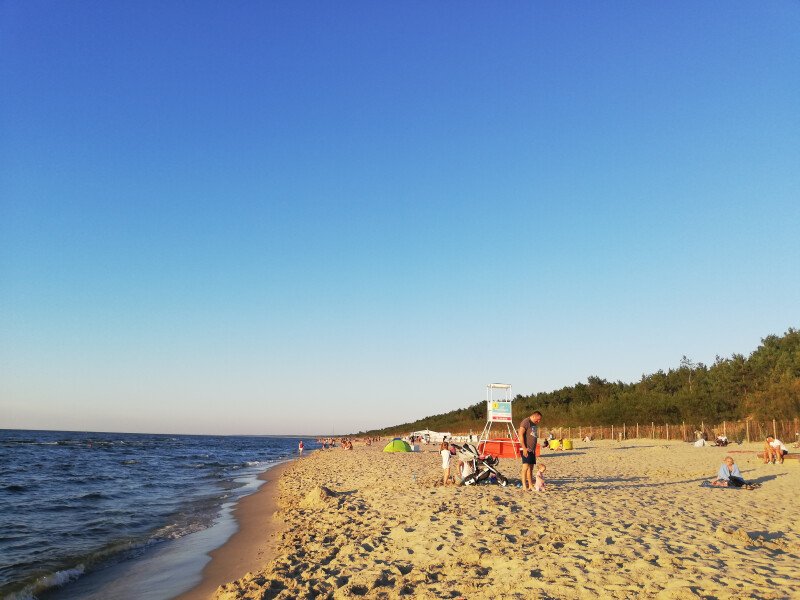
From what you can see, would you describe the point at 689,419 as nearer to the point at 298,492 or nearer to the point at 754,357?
the point at 754,357

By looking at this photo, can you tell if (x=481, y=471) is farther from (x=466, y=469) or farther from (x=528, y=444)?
(x=528, y=444)

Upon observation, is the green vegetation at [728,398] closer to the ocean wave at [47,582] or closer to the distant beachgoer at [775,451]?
the distant beachgoer at [775,451]

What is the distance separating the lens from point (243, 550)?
10.0 metres

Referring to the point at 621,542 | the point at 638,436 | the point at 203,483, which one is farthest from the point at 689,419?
the point at 621,542

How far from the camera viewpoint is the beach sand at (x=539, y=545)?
5676 millimetres

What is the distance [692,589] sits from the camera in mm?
5266

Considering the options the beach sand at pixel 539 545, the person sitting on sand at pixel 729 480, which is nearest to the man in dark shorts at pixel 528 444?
the beach sand at pixel 539 545

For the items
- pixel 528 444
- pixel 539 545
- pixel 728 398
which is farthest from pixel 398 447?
pixel 728 398

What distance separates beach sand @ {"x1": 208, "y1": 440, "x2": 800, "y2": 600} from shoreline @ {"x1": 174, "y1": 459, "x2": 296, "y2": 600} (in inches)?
12.5

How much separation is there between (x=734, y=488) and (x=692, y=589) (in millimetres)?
10327

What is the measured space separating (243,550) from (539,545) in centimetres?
587

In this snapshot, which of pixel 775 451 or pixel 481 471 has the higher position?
pixel 775 451

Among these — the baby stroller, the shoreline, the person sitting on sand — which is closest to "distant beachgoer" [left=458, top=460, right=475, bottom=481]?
the baby stroller

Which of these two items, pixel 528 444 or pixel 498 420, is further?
pixel 498 420
